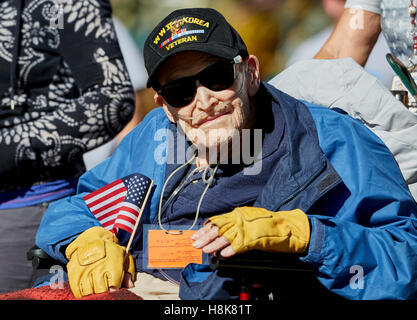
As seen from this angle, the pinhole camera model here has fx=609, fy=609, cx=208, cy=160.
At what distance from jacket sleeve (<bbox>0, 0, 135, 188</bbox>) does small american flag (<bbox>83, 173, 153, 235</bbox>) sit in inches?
10.0

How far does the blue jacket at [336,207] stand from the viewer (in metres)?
1.95

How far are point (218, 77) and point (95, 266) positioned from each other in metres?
0.80

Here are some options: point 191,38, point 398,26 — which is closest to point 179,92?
point 191,38

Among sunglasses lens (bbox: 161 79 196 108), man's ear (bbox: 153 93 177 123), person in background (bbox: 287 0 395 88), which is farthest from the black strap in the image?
person in background (bbox: 287 0 395 88)

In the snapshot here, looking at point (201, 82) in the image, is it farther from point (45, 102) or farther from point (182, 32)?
point (45, 102)

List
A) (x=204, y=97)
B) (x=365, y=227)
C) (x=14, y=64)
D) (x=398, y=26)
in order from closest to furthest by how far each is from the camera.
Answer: (x=365, y=227)
(x=204, y=97)
(x=14, y=64)
(x=398, y=26)

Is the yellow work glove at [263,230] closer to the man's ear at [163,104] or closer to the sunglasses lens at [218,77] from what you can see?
the sunglasses lens at [218,77]

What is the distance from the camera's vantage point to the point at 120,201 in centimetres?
241

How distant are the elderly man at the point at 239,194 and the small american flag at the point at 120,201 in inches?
2.1

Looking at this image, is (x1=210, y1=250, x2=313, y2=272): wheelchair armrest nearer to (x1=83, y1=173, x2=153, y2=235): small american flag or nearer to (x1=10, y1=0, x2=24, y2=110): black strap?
(x1=83, y1=173, x2=153, y2=235): small american flag

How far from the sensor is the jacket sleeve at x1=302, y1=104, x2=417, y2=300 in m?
1.93

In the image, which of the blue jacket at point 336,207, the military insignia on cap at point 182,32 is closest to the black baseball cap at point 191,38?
the military insignia on cap at point 182,32
